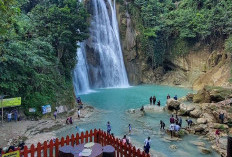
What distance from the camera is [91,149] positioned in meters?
6.99

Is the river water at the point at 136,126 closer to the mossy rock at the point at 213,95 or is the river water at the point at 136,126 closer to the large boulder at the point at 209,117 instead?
the large boulder at the point at 209,117

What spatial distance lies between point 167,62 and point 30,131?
116ft

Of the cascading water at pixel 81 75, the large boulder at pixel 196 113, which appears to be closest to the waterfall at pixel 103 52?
the cascading water at pixel 81 75

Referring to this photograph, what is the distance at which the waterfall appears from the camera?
37.4 metres

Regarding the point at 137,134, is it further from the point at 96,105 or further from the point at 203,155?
the point at 96,105

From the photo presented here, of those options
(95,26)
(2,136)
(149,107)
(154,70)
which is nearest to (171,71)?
(154,70)

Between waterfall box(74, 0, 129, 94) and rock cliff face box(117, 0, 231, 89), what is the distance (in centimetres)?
168

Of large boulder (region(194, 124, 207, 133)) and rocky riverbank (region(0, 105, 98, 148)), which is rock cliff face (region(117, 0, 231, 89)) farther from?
rocky riverbank (region(0, 105, 98, 148))

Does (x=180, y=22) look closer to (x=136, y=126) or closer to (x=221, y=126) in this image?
(x=221, y=126)

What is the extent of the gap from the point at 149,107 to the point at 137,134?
25.7 feet

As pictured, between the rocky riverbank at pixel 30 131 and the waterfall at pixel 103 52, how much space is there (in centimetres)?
1924

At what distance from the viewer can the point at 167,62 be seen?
4444 centimetres

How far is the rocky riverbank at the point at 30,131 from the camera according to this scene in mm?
12500

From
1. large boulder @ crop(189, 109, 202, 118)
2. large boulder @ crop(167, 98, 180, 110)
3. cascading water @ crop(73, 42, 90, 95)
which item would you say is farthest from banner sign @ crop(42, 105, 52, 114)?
cascading water @ crop(73, 42, 90, 95)
